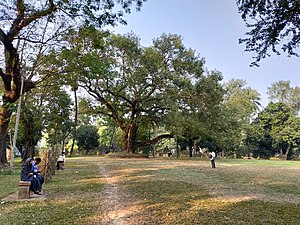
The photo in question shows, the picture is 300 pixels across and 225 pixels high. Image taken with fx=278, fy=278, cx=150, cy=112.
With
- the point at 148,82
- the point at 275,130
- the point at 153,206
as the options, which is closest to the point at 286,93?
the point at 275,130

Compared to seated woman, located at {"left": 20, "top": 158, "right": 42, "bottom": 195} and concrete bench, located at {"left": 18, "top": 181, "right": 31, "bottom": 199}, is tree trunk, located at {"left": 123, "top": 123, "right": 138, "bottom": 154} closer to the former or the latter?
seated woman, located at {"left": 20, "top": 158, "right": 42, "bottom": 195}

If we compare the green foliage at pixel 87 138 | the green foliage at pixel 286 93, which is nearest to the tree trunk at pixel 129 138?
the green foliage at pixel 87 138

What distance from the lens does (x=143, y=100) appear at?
2825 cm

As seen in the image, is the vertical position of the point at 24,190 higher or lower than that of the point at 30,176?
lower

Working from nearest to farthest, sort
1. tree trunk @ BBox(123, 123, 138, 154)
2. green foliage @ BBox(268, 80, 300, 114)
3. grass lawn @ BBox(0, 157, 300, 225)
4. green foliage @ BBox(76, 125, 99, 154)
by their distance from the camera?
grass lawn @ BBox(0, 157, 300, 225) < tree trunk @ BBox(123, 123, 138, 154) < green foliage @ BBox(76, 125, 99, 154) < green foliage @ BBox(268, 80, 300, 114)

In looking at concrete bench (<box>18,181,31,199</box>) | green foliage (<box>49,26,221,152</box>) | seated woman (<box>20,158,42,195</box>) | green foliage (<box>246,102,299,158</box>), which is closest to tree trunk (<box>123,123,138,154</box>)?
green foliage (<box>49,26,221,152</box>)

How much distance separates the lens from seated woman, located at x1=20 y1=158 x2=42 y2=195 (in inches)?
292

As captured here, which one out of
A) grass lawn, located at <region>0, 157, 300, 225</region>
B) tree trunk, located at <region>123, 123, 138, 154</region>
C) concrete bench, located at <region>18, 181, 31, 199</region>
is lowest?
grass lawn, located at <region>0, 157, 300, 225</region>

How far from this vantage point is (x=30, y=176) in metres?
7.50

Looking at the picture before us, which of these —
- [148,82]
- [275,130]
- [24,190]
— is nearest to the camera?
[24,190]

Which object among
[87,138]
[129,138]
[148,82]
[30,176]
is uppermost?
[148,82]

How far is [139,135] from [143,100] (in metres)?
10.3

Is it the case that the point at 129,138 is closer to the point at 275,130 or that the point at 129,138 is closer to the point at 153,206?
the point at 153,206

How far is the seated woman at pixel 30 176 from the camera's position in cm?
742
